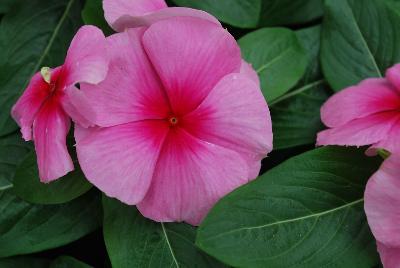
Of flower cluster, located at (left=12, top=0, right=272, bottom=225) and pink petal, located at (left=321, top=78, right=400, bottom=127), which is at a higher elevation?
flower cluster, located at (left=12, top=0, right=272, bottom=225)

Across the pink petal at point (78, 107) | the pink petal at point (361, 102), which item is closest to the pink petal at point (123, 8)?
the pink petal at point (78, 107)

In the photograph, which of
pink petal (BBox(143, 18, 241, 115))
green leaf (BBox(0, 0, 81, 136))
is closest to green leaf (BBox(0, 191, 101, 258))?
green leaf (BBox(0, 0, 81, 136))

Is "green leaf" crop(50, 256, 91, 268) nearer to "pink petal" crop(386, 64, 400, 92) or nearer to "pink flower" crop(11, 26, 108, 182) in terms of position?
"pink flower" crop(11, 26, 108, 182)

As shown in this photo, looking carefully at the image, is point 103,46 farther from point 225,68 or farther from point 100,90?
point 225,68

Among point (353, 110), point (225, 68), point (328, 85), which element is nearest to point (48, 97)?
point (225, 68)

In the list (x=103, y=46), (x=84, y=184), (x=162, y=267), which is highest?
(x=103, y=46)

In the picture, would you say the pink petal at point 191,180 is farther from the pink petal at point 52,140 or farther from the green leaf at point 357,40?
the green leaf at point 357,40

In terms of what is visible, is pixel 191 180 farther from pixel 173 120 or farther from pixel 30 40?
pixel 30 40
